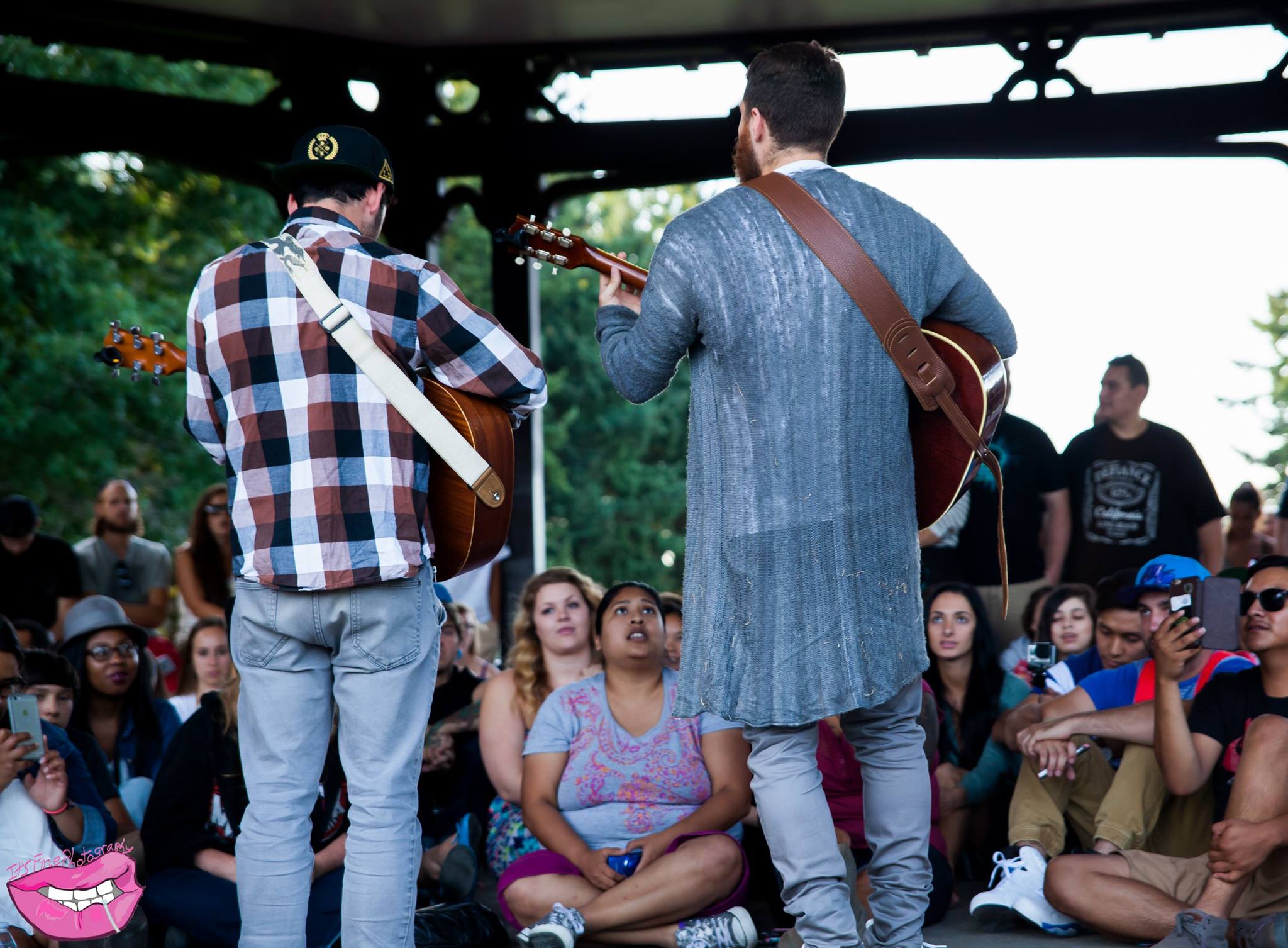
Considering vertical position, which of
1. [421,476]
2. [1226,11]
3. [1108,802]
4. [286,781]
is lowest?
[1108,802]

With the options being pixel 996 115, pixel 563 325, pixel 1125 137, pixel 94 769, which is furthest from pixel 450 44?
pixel 563 325

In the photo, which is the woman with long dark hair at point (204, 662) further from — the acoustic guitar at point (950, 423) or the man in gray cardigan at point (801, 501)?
the acoustic guitar at point (950, 423)

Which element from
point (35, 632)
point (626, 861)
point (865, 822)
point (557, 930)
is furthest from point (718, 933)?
point (35, 632)

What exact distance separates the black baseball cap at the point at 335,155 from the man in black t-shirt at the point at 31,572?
178 inches

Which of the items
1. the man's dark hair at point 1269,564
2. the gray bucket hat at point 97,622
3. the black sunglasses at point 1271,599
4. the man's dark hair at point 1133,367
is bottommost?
the gray bucket hat at point 97,622

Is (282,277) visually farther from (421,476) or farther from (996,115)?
(996,115)

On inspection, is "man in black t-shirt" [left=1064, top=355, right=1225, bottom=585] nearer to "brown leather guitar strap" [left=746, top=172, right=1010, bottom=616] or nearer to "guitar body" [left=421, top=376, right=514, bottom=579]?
"brown leather guitar strap" [left=746, top=172, right=1010, bottom=616]

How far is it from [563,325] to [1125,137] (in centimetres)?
2069

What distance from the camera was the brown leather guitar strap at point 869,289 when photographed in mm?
2744

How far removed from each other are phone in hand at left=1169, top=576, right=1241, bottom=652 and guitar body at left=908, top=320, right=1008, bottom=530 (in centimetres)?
126

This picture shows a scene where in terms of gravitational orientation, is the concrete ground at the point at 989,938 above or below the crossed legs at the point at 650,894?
below

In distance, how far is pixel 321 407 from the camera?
2928mm

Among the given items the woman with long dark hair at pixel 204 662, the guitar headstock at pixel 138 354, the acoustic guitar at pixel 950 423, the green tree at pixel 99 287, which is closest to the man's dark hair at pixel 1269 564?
the acoustic guitar at pixel 950 423

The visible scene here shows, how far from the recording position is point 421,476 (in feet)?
9.89
